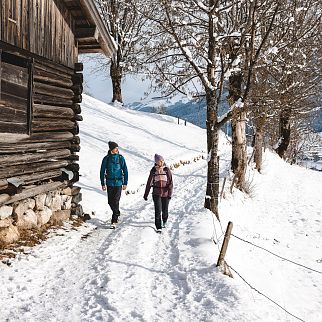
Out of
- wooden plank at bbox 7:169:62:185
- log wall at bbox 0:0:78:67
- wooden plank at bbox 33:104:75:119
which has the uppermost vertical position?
log wall at bbox 0:0:78:67

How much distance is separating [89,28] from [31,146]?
3397mm

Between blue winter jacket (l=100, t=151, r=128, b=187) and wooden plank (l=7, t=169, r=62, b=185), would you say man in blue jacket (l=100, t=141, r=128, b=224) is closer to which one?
blue winter jacket (l=100, t=151, r=128, b=187)

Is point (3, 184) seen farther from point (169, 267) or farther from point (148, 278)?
point (169, 267)

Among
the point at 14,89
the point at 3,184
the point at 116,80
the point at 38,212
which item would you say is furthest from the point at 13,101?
the point at 116,80

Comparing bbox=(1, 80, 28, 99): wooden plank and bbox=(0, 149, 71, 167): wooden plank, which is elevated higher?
bbox=(1, 80, 28, 99): wooden plank

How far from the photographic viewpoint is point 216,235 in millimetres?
7434

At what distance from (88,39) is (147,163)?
845 centimetres

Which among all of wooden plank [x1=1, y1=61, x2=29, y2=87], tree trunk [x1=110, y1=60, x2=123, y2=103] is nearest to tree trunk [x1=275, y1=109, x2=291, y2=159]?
tree trunk [x1=110, y1=60, x2=123, y2=103]

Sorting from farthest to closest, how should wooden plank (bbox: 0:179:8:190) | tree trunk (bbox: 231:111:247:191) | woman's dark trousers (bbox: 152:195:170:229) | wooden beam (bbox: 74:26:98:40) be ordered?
tree trunk (bbox: 231:111:247:191) < wooden beam (bbox: 74:26:98:40) < woman's dark trousers (bbox: 152:195:170:229) < wooden plank (bbox: 0:179:8:190)

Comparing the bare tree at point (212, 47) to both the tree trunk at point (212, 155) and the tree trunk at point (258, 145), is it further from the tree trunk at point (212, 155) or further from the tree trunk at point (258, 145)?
the tree trunk at point (258, 145)

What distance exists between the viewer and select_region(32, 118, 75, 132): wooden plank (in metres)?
7.71

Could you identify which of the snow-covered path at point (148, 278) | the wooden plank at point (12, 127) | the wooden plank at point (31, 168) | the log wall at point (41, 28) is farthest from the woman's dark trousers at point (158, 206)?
the log wall at point (41, 28)

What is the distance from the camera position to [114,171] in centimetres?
845

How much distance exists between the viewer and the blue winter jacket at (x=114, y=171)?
27.7 feet
